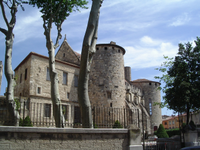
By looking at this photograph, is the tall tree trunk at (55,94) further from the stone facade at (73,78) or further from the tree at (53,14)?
the stone facade at (73,78)

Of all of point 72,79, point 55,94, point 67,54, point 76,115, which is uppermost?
point 67,54

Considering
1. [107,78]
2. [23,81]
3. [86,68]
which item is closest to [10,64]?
[86,68]

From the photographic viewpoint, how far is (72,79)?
24547 mm

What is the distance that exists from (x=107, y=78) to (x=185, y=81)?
11080mm

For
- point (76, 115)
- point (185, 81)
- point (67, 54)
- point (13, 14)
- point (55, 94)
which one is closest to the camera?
point (55, 94)

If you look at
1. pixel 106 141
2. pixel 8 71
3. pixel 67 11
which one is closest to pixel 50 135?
pixel 106 141

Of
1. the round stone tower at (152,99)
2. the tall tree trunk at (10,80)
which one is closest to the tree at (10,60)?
the tall tree trunk at (10,80)

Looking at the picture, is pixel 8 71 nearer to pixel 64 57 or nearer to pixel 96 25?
pixel 96 25

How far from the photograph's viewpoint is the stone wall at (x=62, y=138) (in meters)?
6.52

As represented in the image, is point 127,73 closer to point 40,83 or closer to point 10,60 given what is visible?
point 40,83

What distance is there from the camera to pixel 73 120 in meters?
22.9

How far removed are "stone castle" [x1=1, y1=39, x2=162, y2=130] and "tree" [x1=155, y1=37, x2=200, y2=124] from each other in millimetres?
7819

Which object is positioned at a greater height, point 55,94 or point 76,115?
point 55,94

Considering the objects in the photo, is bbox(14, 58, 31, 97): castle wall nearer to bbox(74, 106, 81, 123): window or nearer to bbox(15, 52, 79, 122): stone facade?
bbox(15, 52, 79, 122): stone facade
